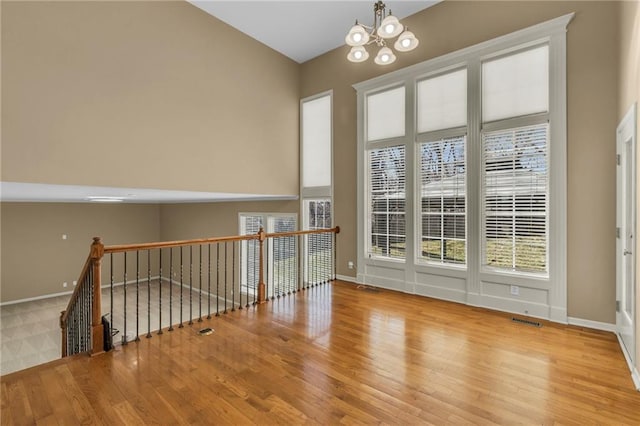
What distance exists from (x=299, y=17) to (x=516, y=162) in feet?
13.0

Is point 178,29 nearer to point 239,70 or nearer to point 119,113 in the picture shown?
point 239,70

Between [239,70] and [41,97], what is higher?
[239,70]

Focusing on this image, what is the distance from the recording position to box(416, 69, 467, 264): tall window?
4.30 m

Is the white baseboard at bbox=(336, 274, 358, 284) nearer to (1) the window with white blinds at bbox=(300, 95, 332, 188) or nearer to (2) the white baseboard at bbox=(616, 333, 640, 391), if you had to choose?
(1) the window with white blinds at bbox=(300, 95, 332, 188)

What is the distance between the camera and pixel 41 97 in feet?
10.2

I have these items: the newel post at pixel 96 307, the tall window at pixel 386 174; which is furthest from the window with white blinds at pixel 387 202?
the newel post at pixel 96 307

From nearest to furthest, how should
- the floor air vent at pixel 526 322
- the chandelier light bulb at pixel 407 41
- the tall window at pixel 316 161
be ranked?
the chandelier light bulb at pixel 407 41, the floor air vent at pixel 526 322, the tall window at pixel 316 161

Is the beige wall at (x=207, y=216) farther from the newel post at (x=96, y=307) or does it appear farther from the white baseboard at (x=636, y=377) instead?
the white baseboard at (x=636, y=377)

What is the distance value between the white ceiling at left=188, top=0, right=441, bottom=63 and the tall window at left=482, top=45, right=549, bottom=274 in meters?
1.66

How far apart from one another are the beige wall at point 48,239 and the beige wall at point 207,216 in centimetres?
121

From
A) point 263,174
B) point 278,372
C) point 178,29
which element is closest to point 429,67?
point 263,174

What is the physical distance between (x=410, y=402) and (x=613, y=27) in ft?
14.3

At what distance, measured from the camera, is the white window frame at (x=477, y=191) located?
139 inches

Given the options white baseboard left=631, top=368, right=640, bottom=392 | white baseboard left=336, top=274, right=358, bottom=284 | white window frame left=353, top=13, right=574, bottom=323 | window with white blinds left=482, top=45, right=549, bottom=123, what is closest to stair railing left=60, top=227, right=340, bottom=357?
white baseboard left=336, top=274, right=358, bottom=284
